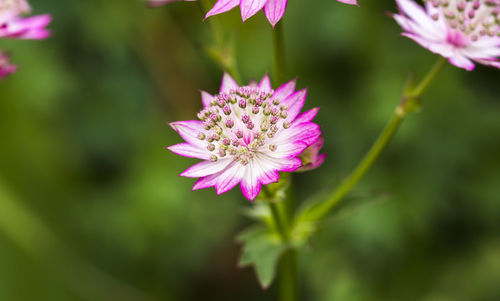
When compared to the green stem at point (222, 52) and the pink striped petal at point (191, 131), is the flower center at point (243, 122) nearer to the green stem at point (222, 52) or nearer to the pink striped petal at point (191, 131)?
the pink striped petal at point (191, 131)

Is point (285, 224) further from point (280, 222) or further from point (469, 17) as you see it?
point (469, 17)

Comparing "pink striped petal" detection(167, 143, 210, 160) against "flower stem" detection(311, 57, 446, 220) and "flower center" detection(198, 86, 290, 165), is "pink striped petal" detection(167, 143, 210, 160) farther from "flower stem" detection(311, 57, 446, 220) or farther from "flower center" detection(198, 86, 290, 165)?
"flower stem" detection(311, 57, 446, 220)

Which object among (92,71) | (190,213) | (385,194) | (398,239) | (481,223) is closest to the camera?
(385,194)

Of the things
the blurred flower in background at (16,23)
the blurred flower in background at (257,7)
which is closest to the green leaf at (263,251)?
the blurred flower in background at (257,7)

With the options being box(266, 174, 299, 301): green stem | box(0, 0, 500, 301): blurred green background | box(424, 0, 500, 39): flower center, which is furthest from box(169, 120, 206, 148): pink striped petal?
box(0, 0, 500, 301): blurred green background

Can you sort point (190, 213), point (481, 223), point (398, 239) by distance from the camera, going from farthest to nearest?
point (190, 213) → point (481, 223) → point (398, 239)

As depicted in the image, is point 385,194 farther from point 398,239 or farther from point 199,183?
point 398,239

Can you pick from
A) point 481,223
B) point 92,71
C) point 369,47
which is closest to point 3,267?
point 92,71
